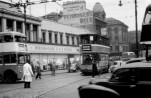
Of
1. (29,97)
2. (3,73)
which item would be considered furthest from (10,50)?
(29,97)

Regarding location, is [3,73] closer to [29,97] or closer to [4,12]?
[29,97]

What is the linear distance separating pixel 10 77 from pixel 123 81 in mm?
17833

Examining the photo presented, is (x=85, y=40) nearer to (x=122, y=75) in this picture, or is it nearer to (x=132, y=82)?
(x=122, y=75)

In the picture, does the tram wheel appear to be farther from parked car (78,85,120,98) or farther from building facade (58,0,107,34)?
building facade (58,0,107,34)

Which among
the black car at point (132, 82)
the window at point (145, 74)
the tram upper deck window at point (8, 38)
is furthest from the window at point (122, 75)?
the tram upper deck window at point (8, 38)

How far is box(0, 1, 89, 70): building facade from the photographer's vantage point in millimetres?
37031

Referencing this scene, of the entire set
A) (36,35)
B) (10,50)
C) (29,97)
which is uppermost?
(36,35)

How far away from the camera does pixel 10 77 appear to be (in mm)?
23281

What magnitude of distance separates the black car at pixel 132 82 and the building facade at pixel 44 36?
1108 inches

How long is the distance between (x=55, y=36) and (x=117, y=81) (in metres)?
43.1

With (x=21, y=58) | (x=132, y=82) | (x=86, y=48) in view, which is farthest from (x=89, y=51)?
(x=132, y=82)

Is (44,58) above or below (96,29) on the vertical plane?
below

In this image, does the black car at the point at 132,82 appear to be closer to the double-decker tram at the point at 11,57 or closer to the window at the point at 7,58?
the double-decker tram at the point at 11,57

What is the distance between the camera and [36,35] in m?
43.4
